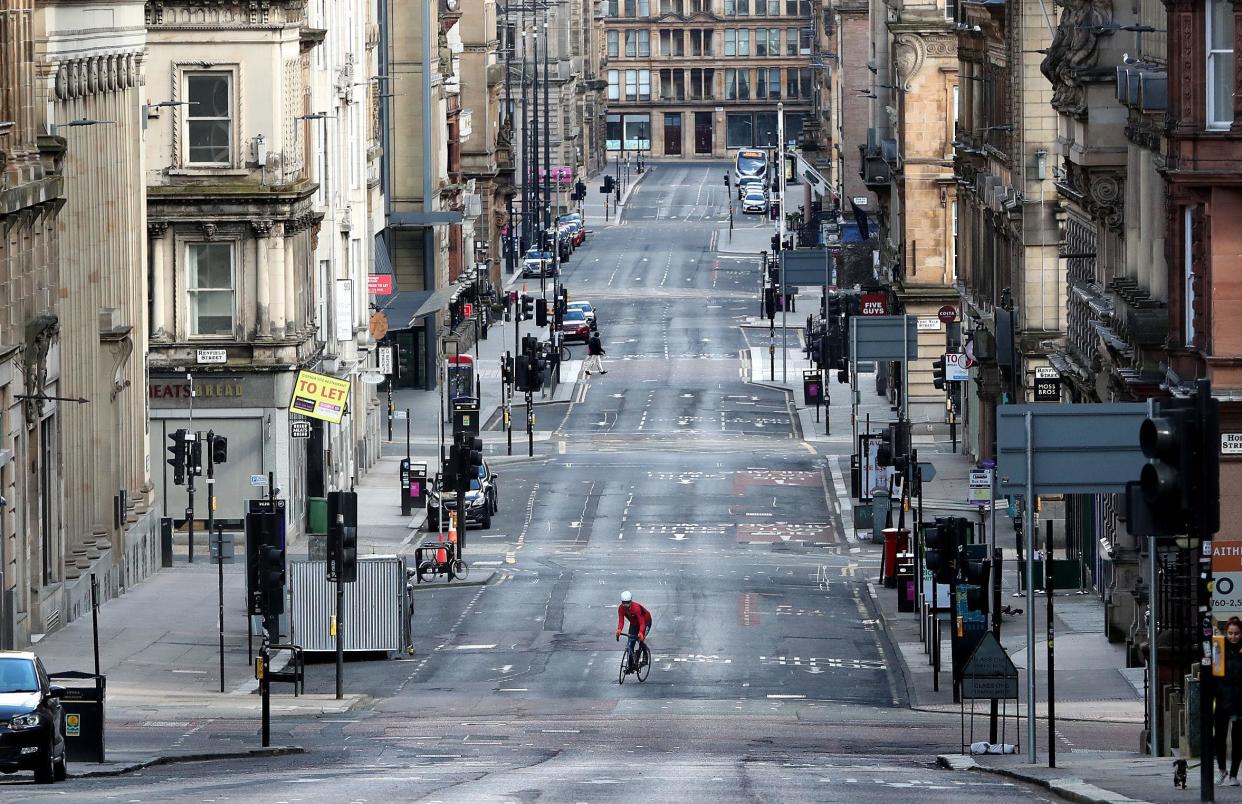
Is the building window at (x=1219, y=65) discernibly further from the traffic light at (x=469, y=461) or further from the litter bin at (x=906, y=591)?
the traffic light at (x=469, y=461)

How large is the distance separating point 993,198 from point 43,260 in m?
34.7

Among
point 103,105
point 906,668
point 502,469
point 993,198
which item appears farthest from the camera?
point 502,469

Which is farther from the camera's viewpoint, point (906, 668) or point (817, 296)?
point (817, 296)

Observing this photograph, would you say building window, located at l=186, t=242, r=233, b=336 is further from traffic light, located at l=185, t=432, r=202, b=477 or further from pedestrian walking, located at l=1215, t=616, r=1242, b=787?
pedestrian walking, located at l=1215, t=616, r=1242, b=787

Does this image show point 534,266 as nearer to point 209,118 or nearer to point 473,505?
point 473,505

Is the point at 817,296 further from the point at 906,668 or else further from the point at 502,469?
the point at 906,668

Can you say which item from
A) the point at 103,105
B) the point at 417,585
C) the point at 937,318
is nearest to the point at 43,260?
the point at 103,105

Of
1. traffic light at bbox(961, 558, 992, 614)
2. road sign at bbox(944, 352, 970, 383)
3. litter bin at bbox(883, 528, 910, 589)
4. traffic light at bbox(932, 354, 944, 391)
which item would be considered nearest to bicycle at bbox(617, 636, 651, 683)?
traffic light at bbox(961, 558, 992, 614)

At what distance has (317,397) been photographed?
6725 cm

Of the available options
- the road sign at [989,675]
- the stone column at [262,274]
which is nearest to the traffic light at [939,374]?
the stone column at [262,274]

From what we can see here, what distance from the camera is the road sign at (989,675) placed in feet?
120

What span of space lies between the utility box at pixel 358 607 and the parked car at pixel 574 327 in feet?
243

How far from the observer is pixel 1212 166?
41.8m

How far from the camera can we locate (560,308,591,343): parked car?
126m
